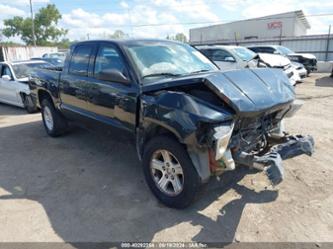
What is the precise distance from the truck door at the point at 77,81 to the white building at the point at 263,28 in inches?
1286

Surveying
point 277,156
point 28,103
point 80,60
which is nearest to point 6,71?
point 28,103

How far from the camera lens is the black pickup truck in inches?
117

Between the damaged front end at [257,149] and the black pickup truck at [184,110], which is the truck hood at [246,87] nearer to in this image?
the black pickup truck at [184,110]

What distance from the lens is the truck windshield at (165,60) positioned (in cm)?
380

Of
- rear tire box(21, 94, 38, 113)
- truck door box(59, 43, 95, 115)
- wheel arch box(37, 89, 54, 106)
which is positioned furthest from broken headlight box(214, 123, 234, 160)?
rear tire box(21, 94, 38, 113)

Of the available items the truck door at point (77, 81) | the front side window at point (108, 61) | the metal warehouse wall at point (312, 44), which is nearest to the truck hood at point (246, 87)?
the front side window at point (108, 61)

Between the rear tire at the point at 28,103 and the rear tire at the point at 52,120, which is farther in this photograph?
the rear tire at the point at 28,103

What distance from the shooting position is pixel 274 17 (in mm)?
39750

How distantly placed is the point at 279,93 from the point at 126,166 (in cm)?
250

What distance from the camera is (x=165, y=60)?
4.04 m

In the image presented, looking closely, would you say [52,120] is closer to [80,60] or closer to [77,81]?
[77,81]

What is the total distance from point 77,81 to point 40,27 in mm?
63308

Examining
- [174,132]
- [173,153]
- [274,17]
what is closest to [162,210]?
[173,153]

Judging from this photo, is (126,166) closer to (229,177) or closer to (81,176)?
(81,176)
